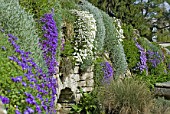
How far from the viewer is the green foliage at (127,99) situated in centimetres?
490

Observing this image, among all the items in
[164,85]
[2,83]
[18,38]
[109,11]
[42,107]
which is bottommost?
[164,85]

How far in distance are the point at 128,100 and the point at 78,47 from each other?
57.8 inches

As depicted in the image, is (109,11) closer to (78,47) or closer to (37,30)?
(78,47)

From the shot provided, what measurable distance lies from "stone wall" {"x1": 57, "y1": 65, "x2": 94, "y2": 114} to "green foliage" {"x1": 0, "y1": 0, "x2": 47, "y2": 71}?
155 cm

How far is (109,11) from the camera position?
1736 cm

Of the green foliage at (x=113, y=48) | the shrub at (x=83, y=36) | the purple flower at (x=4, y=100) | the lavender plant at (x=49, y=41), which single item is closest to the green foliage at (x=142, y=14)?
the green foliage at (x=113, y=48)

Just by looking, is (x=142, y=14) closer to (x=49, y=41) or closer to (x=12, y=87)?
(x=49, y=41)

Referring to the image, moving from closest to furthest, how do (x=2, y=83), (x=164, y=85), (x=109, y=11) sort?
(x=2, y=83) → (x=164, y=85) → (x=109, y=11)

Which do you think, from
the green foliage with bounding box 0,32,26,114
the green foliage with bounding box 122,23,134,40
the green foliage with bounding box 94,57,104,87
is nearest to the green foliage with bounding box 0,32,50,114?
the green foliage with bounding box 0,32,26,114

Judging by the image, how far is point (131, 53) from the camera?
920 cm

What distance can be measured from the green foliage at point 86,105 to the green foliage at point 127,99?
0.41 m

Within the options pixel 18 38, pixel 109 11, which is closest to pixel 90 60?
pixel 18 38

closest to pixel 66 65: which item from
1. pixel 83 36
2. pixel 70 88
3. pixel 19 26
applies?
pixel 70 88

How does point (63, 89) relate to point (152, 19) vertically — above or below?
below
